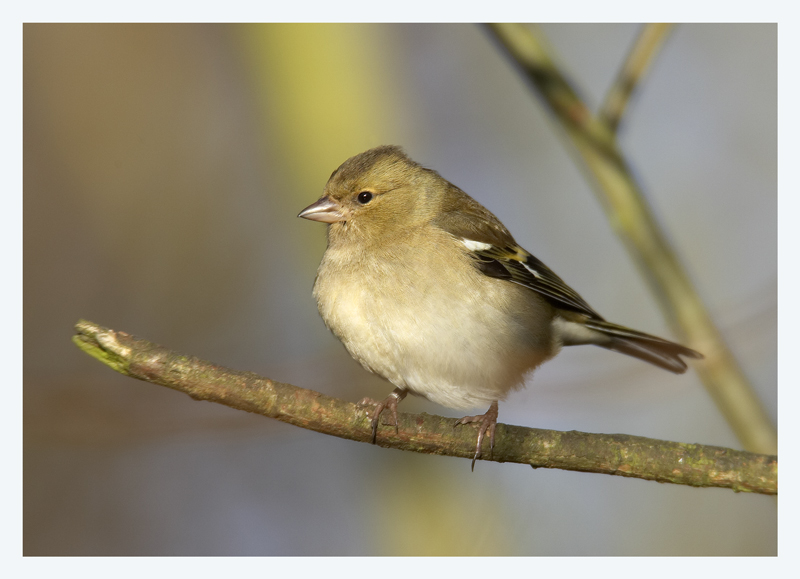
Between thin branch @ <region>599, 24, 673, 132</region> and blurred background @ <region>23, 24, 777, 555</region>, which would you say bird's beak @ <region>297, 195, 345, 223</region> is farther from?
thin branch @ <region>599, 24, 673, 132</region>

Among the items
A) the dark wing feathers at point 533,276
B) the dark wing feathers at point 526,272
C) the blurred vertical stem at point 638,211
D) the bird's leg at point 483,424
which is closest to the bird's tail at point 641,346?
the dark wing feathers at point 526,272

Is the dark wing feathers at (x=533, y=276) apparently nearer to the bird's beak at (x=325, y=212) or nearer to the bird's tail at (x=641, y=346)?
the bird's tail at (x=641, y=346)

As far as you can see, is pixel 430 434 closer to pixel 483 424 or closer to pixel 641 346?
pixel 483 424

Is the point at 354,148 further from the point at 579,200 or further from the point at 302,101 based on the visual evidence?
the point at 579,200

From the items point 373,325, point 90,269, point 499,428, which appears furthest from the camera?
point 90,269

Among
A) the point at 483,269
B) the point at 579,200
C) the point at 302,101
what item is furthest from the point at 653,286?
the point at 302,101

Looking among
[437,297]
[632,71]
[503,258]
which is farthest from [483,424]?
[632,71]
